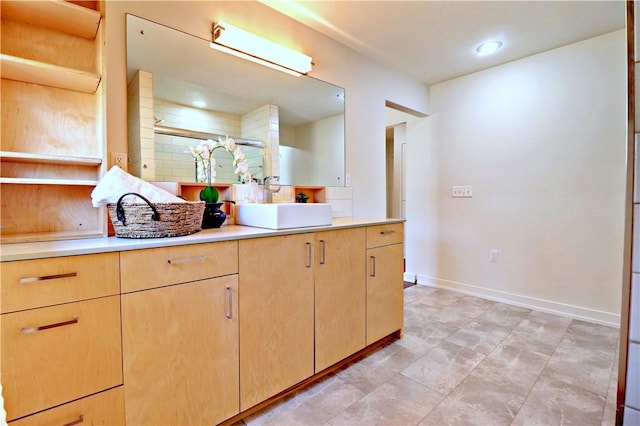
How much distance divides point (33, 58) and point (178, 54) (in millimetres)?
611

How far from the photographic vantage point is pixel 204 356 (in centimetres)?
120

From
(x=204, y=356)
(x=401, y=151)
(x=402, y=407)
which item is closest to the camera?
(x=204, y=356)

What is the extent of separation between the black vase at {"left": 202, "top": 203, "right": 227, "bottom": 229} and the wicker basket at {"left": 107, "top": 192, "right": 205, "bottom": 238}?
301mm

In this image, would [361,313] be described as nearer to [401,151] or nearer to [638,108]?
[638,108]

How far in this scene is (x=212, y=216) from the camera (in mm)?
1535

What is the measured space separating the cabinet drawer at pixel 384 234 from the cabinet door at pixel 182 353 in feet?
3.10

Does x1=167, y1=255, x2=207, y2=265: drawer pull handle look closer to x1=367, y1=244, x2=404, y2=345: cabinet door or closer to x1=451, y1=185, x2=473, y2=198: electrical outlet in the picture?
x1=367, y1=244, x2=404, y2=345: cabinet door

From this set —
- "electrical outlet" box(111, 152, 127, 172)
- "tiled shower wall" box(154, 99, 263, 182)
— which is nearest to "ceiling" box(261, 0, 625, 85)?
"tiled shower wall" box(154, 99, 263, 182)

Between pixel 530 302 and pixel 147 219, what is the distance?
3171mm

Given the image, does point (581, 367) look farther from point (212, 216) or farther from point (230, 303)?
point (212, 216)

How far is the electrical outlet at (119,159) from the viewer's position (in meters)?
1.40

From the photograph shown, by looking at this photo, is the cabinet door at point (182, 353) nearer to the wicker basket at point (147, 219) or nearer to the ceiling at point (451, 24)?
the wicker basket at point (147, 219)

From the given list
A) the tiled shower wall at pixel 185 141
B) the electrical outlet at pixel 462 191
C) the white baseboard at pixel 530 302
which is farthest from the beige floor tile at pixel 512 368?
the tiled shower wall at pixel 185 141

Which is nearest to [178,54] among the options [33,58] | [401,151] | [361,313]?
[33,58]
